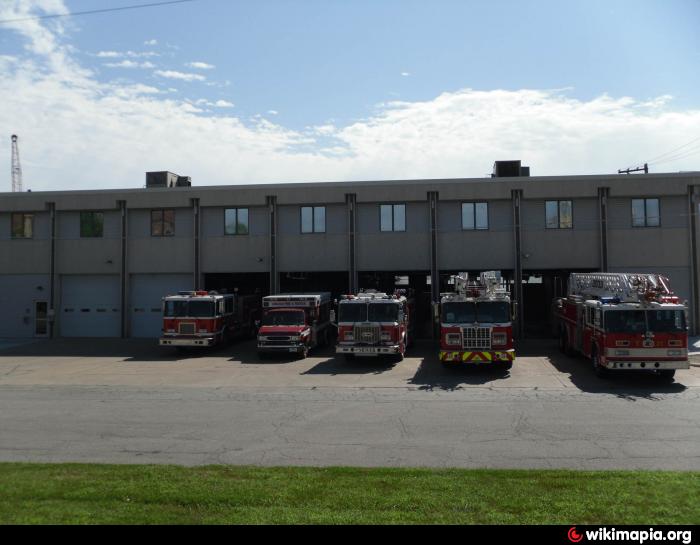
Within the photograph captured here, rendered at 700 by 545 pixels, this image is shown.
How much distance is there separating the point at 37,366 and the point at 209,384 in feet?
30.3

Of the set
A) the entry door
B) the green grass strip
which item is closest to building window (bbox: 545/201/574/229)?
the green grass strip

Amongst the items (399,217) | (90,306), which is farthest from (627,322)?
(90,306)

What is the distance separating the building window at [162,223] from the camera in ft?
112

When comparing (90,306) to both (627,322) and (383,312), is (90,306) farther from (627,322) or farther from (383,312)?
(627,322)

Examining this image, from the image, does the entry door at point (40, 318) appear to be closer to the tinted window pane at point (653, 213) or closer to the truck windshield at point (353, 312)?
the truck windshield at point (353, 312)

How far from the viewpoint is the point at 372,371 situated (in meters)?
21.8

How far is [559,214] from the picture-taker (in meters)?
31.6

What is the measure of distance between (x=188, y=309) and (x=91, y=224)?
38.3ft

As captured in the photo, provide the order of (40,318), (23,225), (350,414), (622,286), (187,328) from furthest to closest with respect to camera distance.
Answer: (23,225) → (40,318) → (187,328) → (622,286) → (350,414)

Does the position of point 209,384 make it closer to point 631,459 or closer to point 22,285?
point 631,459

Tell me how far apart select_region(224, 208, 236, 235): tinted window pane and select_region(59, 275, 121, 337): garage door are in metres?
7.00

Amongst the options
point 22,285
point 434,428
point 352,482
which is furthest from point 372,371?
point 22,285

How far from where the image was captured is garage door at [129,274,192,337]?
3434cm
